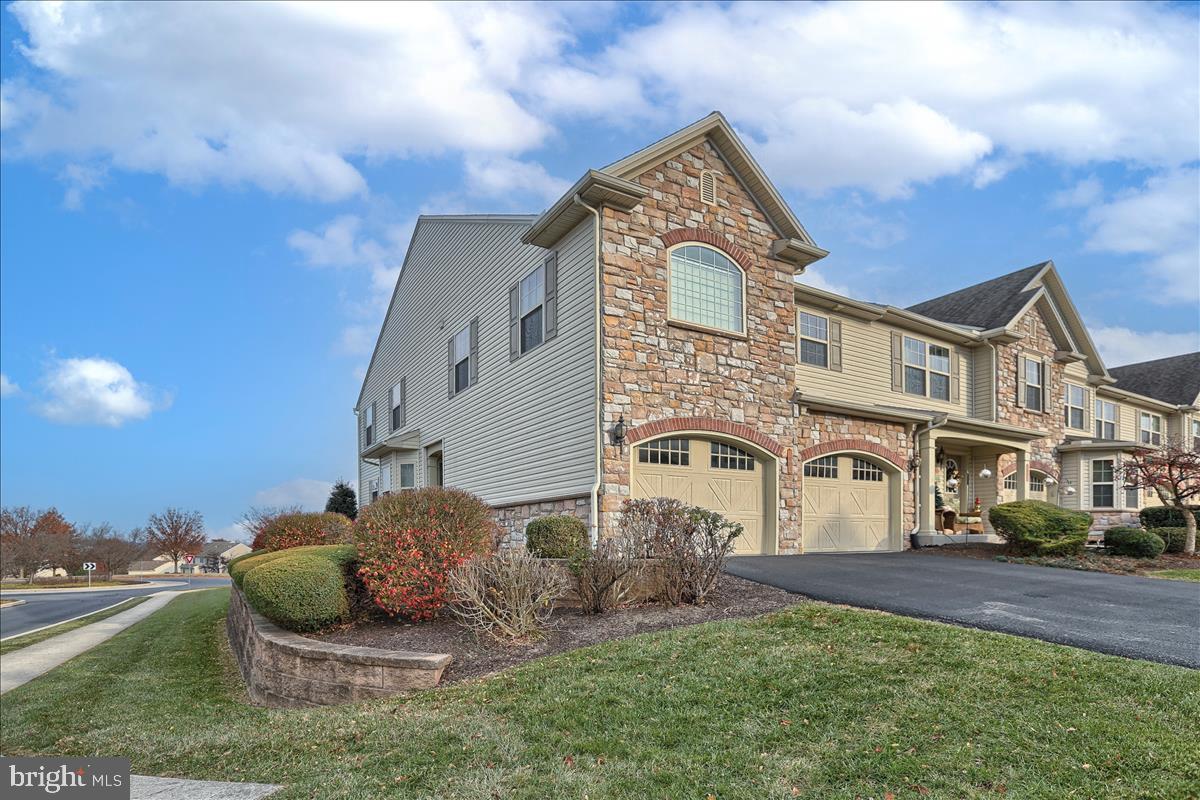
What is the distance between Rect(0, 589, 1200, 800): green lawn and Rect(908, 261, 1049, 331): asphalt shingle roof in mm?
16672

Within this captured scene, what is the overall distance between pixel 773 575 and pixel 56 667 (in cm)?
1144

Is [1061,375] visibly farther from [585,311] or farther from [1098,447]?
[585,311]

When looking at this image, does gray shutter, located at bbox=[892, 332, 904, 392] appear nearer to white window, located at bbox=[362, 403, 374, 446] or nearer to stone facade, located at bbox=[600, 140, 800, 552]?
stone facade, located at bbox=[600, 140, 800, 552]

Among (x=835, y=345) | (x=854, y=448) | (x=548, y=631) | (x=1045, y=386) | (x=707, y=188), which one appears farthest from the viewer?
(x=1045, y=386)

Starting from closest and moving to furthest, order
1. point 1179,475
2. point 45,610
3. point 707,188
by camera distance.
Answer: point 707,188, point 1179,475, point 45,610

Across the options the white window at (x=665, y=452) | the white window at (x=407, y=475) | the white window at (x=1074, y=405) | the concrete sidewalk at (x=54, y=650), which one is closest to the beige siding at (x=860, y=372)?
the white window at (x=665, y=452)

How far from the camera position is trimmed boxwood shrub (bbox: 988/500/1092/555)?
14.5 m

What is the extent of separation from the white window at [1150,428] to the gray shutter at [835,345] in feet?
63.6

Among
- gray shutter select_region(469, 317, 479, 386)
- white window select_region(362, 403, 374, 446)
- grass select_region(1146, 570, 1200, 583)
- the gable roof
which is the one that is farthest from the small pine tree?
the gable roof

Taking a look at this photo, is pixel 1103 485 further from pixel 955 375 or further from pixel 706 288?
pixel 706 288

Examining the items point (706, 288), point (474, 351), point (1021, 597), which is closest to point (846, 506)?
point (706, 288)

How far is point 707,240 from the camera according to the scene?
13.3 m

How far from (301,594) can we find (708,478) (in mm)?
7287

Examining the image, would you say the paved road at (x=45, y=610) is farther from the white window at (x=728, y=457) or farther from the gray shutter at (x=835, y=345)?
the gray shutter at (x=835, y=345)
